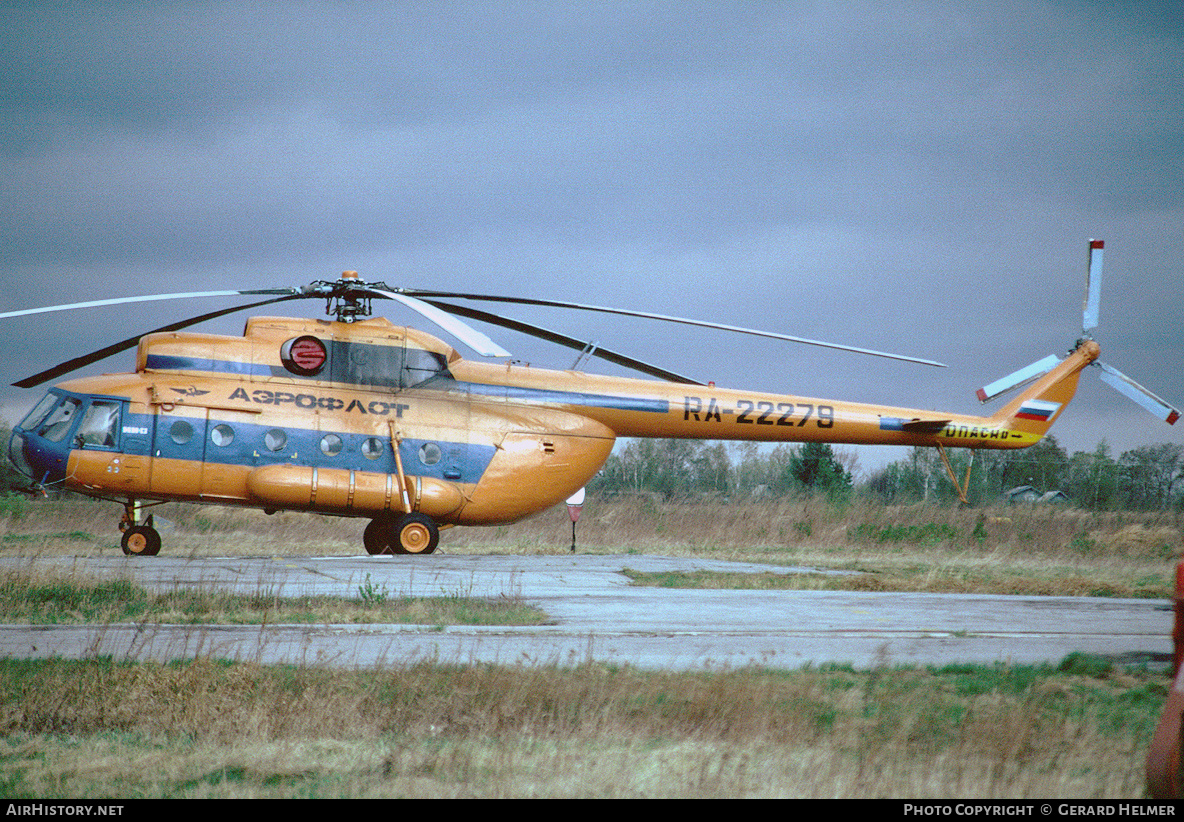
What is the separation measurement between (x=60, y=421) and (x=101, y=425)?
0.79 m

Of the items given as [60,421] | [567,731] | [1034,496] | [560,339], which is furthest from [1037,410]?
[1034,496]

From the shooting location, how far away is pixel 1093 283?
66.8 ft

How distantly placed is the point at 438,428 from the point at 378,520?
7.51ft

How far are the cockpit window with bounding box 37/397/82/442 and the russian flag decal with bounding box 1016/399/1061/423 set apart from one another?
58.4 ft

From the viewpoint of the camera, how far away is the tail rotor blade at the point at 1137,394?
19531mm

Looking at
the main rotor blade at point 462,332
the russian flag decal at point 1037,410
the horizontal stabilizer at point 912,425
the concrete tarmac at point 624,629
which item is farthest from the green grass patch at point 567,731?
the russian flag decal at point 1037,410

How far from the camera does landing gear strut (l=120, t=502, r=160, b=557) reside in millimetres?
16938

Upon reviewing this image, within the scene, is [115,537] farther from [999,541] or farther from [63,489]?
[999,541]

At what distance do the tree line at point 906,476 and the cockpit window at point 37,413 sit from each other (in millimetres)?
23695

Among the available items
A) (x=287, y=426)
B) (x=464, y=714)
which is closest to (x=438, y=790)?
(x=464, y=714)

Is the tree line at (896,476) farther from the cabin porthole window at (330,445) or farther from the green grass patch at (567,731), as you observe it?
the green grass patch at (567,731)

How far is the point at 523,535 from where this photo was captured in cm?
2791

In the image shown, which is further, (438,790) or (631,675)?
(631,675)

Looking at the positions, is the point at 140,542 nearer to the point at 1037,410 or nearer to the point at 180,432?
the point at 180,432
